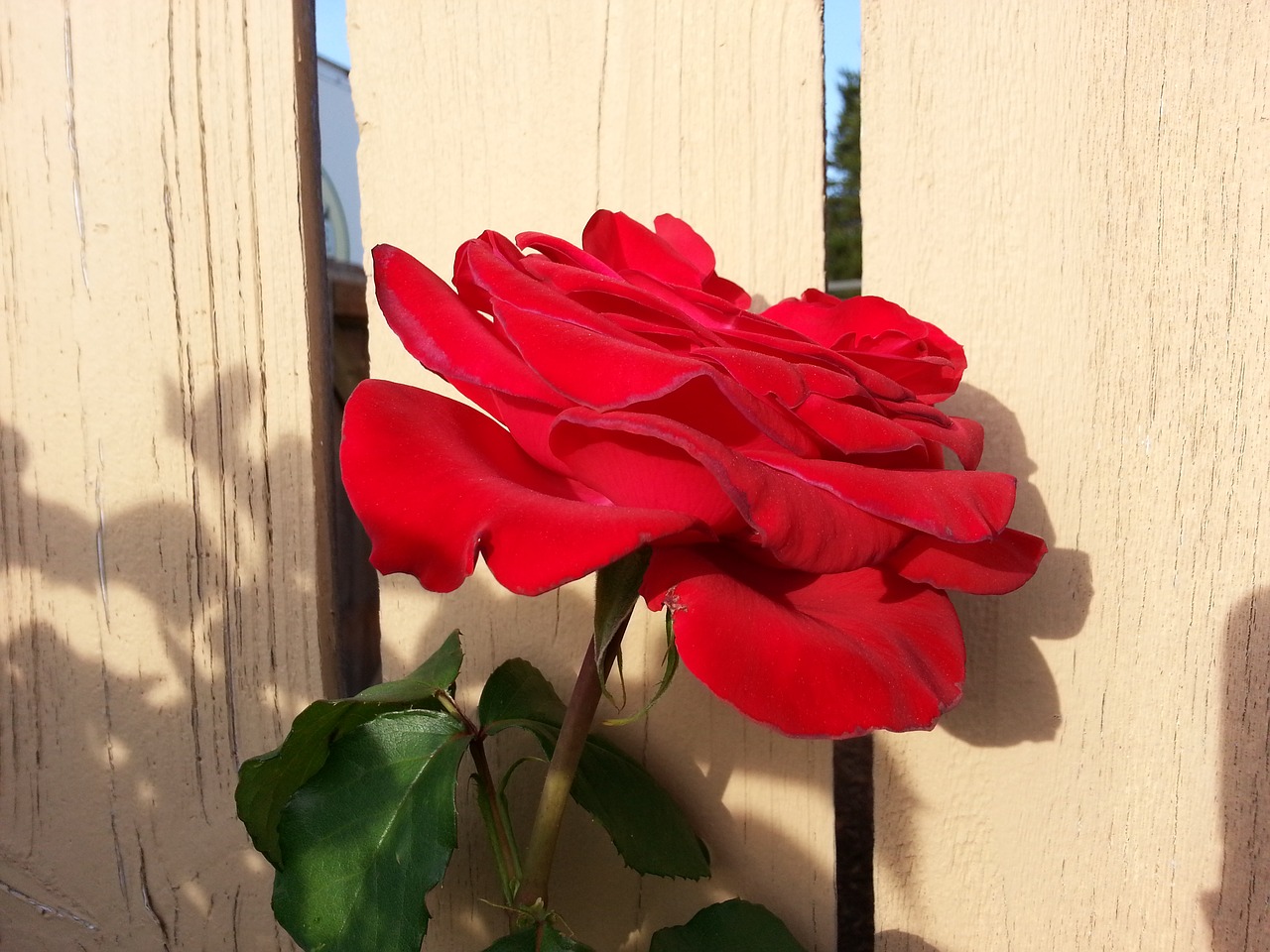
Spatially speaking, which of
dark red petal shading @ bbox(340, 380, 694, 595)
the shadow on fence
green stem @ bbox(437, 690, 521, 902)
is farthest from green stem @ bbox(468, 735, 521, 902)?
the shadow on fence

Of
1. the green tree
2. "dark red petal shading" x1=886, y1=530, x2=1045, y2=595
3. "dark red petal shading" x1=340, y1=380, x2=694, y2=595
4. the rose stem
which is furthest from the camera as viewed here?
the green tree

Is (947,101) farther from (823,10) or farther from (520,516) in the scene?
(520,516)

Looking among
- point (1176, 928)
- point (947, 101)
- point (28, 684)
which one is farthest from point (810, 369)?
point (28, 684)

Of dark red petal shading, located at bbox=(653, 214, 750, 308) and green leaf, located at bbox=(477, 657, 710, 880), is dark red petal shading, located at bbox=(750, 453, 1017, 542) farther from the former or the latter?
green leaf, located at bbox=(477, 657, 710, 880)

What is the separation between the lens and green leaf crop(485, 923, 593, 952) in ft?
1.98

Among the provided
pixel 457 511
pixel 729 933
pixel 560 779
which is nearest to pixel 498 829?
pixel 560 779

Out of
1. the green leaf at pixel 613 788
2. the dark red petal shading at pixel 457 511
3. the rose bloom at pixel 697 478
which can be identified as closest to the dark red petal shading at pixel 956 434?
the rose bloom at pixel 697 478

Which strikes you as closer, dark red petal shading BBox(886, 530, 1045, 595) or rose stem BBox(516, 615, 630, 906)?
dark red petal shading BBox(886, 530, 1045, 595)

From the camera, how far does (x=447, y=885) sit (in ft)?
2.92

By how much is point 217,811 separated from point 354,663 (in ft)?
3.70

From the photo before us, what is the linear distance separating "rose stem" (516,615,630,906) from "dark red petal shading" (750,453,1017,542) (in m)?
0.22

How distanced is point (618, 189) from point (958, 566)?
509mm

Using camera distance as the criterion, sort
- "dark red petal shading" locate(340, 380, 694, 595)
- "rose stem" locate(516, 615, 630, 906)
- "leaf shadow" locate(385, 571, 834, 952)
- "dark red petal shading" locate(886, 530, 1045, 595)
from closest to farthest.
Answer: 1. "dark red petal shading" locate(340, 380, 694, 595)
2. "dark red petal shading" locate(886, 530, 1045, 595)
3. "rose stem" locate(516, 615, 630, 906)
4. "leaf shadow" locate(385, 571, 834, 952)

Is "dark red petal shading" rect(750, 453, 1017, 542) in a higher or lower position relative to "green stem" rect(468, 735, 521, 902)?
higher
